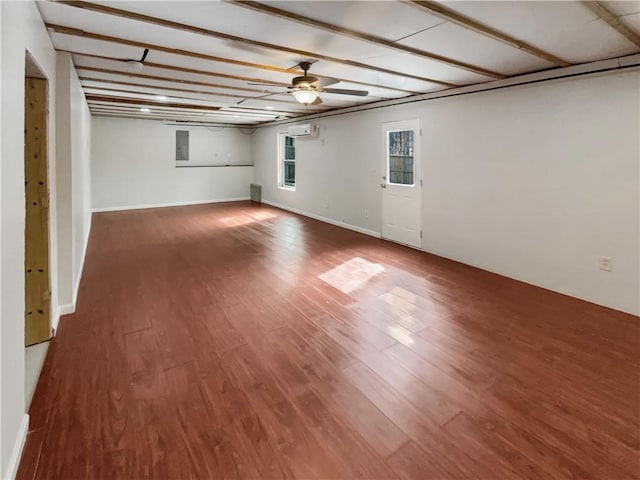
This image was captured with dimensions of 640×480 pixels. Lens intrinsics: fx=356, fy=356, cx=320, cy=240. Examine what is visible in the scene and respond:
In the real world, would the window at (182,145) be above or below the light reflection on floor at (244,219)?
above

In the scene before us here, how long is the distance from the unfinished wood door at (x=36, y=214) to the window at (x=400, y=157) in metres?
4.45

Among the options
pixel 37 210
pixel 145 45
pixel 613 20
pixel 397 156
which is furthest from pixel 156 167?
pixel 613 20

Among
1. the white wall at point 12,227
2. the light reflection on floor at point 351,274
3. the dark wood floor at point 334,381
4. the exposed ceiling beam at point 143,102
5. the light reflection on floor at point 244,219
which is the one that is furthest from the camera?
the light reflection on floor at point 244,219

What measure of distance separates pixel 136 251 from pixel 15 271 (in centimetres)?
389

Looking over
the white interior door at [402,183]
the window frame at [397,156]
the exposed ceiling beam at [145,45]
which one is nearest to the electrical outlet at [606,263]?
the white interior door at [402,183]

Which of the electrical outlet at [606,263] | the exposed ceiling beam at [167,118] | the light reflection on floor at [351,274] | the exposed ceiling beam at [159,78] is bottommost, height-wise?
the light reflection on floor at [351,274]

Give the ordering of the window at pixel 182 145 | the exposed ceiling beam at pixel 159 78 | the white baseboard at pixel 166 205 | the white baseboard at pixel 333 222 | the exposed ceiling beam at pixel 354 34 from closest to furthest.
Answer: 1. the exposed ceiling beam at pixel 354 34
2. the exposed ceiling beam at pixel 159 78
3. the white baseboard at pixel 333 222
4. the white baseboard at pixel 166 205
5. the window at pixel 182 145

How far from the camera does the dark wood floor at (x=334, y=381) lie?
167 centimetres

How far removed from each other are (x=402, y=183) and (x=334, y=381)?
13.2 ft

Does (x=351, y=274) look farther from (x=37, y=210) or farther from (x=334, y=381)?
(x=37, y=210)

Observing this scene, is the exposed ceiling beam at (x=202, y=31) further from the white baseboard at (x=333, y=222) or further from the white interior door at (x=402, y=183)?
the white baseboard at (x=333, y=222)

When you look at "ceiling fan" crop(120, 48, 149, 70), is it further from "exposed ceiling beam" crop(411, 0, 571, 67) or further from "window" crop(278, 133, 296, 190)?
"window" crop(278, 133, 296, 190)

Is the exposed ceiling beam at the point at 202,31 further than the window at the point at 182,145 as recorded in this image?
No

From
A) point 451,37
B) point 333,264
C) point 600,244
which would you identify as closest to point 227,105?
point 333,264
